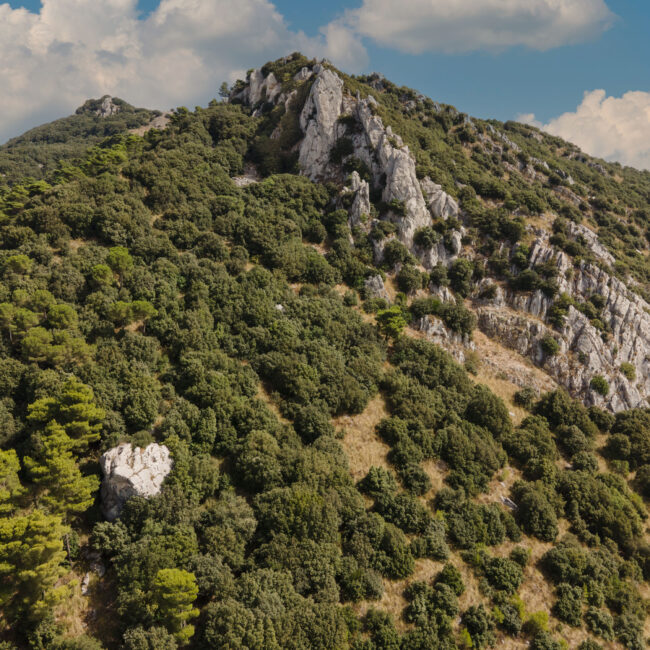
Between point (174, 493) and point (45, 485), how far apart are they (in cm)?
895

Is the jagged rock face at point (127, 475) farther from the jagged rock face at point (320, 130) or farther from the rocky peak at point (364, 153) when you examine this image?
the jagged rock face at point (320, 130)

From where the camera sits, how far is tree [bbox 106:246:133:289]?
44291 mm

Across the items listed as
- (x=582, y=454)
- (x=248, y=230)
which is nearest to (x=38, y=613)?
(x=248, y=230)

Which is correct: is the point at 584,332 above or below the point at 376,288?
above

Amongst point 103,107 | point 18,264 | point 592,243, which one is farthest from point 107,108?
point 592,243

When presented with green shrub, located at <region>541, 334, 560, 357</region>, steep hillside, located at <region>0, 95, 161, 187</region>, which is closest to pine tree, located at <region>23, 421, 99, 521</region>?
green shrub, located at <region>541, 334, 560, 357</region>

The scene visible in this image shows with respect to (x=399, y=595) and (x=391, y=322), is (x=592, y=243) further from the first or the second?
(x=399, y=595)

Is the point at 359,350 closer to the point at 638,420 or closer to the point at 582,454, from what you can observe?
the point at 582,454

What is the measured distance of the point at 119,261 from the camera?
4431 cm

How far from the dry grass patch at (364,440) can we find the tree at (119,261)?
32.2 metres

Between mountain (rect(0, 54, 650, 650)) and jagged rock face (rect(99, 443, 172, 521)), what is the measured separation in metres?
0.18

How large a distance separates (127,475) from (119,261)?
27798 millimetres

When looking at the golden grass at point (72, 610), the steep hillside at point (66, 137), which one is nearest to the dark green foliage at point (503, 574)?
the golden grass at point (72, 610)

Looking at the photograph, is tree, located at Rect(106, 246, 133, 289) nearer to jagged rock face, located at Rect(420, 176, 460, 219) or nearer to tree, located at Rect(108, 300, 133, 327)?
tree, located at Rect(108, 300, 133, 327)
